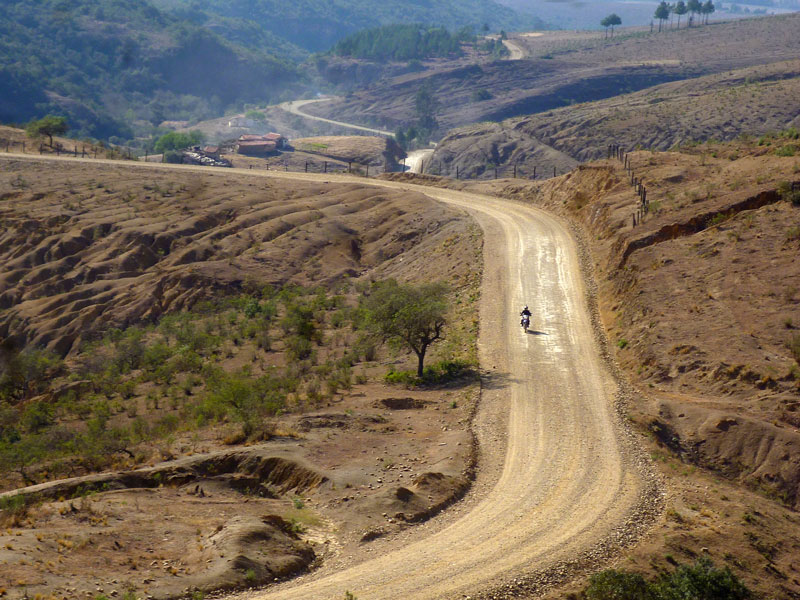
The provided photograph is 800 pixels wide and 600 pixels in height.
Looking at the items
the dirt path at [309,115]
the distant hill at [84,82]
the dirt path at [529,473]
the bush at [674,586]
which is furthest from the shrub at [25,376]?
the distant hill at [84,82]

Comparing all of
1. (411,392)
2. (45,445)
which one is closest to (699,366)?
(411,392)

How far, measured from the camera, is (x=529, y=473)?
2052 centimetres

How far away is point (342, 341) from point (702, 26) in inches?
7146

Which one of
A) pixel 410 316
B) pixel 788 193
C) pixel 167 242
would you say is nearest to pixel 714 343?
pixel 410 316

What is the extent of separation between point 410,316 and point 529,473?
8614mm

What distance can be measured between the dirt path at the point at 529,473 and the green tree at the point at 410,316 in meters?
2.35

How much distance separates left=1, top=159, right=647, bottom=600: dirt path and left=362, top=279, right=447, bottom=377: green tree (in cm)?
235

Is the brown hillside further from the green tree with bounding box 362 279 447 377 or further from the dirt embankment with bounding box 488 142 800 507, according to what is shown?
the green tree with bounding box 362 279 447 377

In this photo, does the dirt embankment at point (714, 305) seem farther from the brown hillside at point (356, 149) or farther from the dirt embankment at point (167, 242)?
the brown hillside at point (356, 149)

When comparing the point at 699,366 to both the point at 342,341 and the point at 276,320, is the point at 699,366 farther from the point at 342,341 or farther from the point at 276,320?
the point at 276,320

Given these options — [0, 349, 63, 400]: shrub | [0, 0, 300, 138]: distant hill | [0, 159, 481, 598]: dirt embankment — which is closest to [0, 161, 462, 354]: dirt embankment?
[0, 159, 481, 598]: dirt embankment

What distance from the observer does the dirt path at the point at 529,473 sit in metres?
15.6

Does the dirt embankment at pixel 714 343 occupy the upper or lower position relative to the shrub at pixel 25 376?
upper

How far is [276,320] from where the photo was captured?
40.3m
